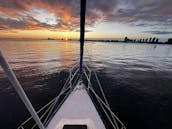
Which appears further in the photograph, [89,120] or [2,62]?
[89,120]

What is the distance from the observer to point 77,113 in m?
5.65

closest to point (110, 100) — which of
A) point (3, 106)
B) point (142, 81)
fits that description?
point (142, 81)

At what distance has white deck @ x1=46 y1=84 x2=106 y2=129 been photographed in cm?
497

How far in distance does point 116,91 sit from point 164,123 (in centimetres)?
490

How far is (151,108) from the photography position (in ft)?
32.8

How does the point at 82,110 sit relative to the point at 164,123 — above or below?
above

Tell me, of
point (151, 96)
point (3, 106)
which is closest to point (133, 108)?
point (151, 96)

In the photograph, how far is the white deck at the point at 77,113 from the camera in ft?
16.3

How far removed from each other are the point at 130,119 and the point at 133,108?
148cm

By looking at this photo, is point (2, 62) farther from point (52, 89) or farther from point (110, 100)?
point (52, 89)

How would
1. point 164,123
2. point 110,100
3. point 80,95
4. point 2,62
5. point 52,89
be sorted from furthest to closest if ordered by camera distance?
1. point 52,89
2. point 110,100
3. point 164,123
4. point 80,95
5. point 2,62

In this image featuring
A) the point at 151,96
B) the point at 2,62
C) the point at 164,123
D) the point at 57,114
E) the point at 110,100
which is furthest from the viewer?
the point at 151,96

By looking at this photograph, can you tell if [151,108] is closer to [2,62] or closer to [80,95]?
[80,95]

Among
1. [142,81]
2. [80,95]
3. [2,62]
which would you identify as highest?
[2,62]
